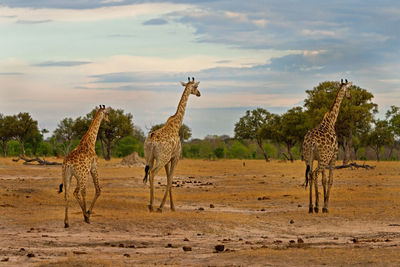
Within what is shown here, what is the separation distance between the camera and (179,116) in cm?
1852

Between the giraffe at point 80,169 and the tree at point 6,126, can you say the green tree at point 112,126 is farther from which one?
the giraffe at point 80,169

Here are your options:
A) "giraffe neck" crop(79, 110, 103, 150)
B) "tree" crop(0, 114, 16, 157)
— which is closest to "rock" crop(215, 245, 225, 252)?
"giraffe neck" crop(79, 110, 103, 150)

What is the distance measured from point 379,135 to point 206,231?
56.9m

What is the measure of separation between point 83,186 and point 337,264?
6.93m

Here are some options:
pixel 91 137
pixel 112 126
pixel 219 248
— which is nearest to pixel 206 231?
pixel 219 248

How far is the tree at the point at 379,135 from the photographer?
67.4 metres

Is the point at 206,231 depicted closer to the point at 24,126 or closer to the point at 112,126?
the point at 112,126

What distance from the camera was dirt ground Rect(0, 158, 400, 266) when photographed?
10336 millimetres

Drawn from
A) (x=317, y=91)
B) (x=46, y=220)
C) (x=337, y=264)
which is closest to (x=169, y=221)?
(x=46, y=220)

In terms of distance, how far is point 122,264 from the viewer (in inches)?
391

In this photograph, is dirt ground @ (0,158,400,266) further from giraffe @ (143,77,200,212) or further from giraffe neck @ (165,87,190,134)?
giraffe neck @ (165,87,190,134)

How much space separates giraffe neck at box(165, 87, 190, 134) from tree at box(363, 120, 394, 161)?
51.7m

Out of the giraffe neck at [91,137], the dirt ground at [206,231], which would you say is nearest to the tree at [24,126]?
the dirt ground at [206,231]

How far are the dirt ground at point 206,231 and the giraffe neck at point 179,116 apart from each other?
2324 mm
